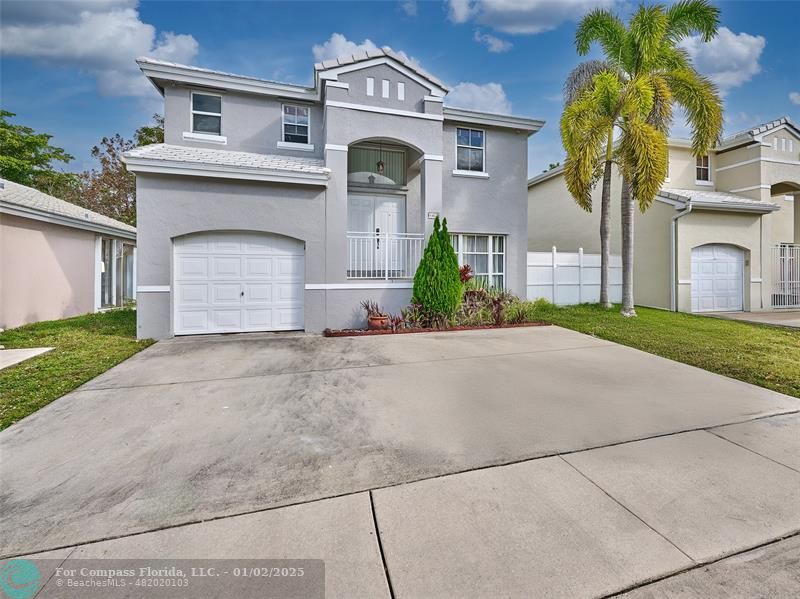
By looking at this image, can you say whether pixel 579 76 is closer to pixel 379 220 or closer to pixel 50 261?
pixel 379 220

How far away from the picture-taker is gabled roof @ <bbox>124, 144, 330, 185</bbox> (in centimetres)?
818

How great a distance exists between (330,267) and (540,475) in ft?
24.9

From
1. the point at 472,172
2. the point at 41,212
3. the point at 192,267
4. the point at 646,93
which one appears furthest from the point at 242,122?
the point at 646,93

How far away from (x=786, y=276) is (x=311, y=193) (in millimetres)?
18825

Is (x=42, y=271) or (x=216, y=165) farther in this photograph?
(x=42, y=271)

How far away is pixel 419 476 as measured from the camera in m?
3.04

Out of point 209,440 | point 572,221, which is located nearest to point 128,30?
point 209,440

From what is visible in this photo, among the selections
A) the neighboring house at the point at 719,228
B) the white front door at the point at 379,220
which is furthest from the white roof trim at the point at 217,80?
the neighboring house at the point at 719,228

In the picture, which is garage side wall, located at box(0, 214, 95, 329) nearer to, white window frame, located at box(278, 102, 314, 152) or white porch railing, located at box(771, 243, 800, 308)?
white window frame, located at box(278, 102, 314, 152)

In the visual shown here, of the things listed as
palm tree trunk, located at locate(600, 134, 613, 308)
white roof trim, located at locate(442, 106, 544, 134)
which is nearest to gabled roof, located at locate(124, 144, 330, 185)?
white roof trim, located at locate(442, 106, 544, 134)

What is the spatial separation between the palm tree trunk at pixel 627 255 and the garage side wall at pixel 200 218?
9512mm

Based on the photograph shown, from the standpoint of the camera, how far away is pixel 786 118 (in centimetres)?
1520

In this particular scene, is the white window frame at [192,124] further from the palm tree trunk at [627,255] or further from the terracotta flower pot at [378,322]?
the palm tree trunk at [627,255]

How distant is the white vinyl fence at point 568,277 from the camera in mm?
13594
